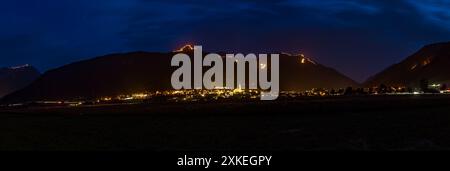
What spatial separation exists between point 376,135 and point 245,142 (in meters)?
9.92

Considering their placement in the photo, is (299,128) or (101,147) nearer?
(101,147)

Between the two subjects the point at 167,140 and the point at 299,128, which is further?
the point at 299,128

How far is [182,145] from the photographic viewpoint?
45250mm

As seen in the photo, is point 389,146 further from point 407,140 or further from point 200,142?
point 200,142

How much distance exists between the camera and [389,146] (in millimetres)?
41562

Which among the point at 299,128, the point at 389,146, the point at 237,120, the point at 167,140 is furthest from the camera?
the point at 237,120

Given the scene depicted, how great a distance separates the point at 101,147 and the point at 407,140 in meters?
22.1
